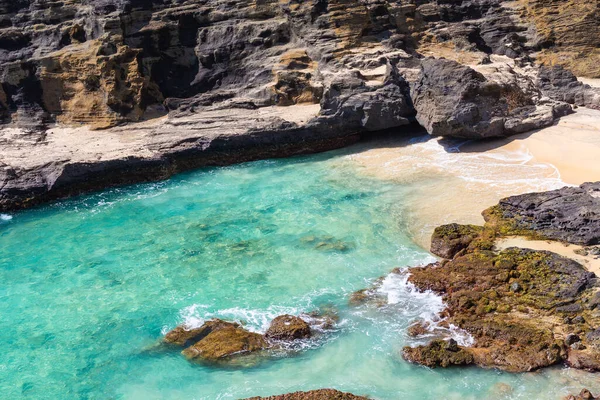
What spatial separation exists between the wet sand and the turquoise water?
764 millimetres

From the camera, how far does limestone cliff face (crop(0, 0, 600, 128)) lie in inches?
962

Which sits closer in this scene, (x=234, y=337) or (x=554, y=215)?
(x=234, y=337)

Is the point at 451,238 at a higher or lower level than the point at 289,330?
higher

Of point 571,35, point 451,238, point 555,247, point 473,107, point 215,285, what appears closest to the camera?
point 555,247

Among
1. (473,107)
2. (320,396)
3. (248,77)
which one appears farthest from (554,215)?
(248,77)

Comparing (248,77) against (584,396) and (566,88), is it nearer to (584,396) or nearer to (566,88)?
(566,88)

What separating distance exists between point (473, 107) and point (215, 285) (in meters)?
11.3

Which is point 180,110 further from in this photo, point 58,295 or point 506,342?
point 506,342

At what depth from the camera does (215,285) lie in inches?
549

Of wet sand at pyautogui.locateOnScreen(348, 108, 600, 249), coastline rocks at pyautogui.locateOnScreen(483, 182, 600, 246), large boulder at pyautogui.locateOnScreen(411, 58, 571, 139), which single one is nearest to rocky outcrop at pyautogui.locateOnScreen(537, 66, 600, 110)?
wet sand at pyautogui.locateOnScreen(348, 108, 600, 249)

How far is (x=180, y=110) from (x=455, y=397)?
60.2 ft

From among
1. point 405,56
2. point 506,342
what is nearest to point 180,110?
point 405,56

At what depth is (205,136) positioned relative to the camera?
21.9 meters

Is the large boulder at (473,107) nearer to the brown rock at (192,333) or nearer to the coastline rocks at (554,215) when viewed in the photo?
the coastline rocks at (554,215)
